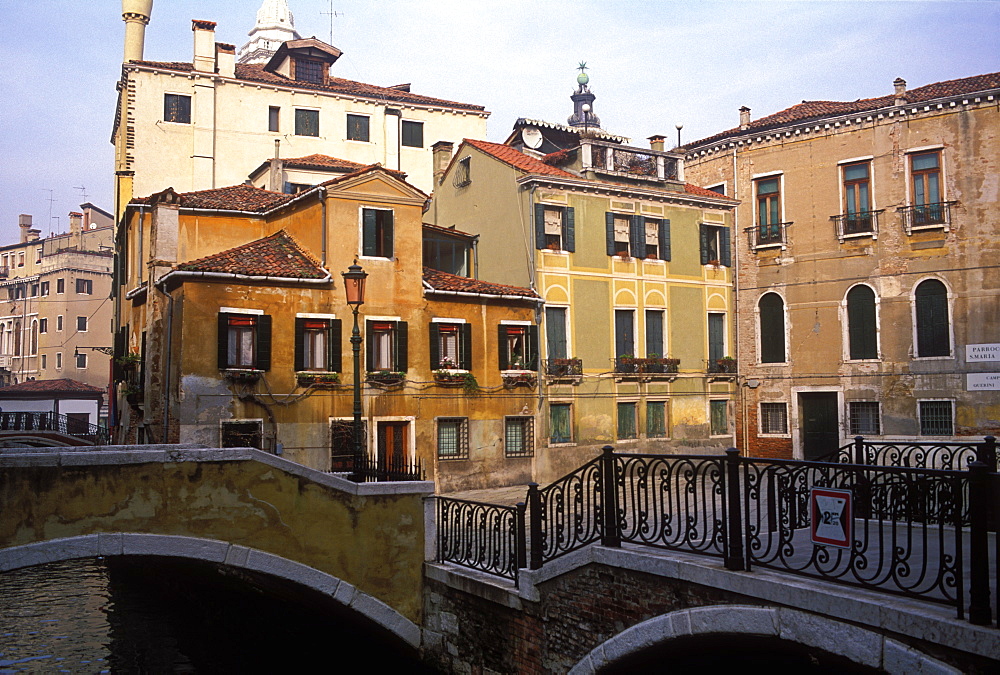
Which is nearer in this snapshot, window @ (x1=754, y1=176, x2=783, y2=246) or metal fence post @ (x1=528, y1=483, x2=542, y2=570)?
metal fence post @ (x1=528, y1=483, x2=542, y2=570)

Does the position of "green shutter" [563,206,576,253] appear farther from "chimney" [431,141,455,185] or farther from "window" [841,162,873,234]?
"window" [841,162,873,234]

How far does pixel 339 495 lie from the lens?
13359mm

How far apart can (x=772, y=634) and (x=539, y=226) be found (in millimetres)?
20718

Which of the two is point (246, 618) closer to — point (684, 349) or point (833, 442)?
point (684, 349)

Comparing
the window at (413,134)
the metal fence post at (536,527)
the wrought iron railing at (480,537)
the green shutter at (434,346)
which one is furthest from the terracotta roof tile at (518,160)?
the metal fence post at (536,527)

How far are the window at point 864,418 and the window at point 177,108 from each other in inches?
1101

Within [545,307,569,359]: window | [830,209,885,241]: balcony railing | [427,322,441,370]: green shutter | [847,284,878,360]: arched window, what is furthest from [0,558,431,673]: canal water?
[830,209,885,241]: balcony railing

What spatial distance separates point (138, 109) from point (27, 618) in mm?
22111

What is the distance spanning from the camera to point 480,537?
43.6ft

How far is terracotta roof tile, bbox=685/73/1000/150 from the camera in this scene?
27064 mm

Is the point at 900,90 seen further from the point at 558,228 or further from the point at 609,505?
the point at 609,505

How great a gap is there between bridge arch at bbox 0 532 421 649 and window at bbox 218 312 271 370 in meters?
10.2

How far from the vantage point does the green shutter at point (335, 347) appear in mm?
23375

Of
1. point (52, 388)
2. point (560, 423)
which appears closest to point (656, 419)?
point (560, 423)
